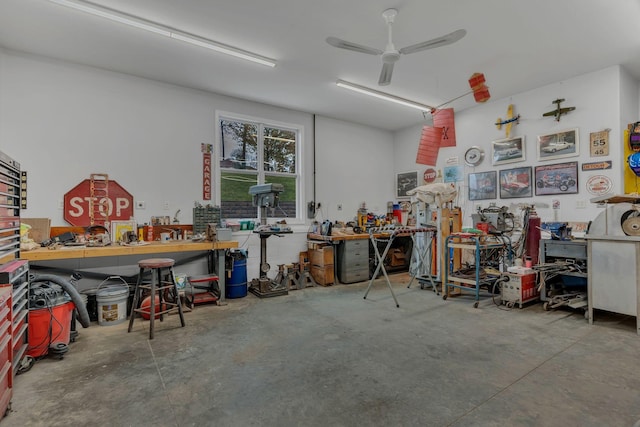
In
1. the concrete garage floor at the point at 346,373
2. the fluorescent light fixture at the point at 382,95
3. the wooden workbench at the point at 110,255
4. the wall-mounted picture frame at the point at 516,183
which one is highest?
the fluorescent light fixture at the point at 382,95

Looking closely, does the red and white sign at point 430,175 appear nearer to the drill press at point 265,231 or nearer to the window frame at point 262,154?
the window frame at point 262,154

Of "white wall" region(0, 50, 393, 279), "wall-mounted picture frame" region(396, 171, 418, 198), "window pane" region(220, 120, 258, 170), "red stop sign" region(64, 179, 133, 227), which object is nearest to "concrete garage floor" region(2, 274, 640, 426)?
"red stop sign" region(64, 179, 133, 227)

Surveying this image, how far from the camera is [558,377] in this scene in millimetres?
2365

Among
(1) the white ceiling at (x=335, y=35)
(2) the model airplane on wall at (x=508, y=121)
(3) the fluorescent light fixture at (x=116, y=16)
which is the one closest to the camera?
(3) the fluorescent light fixture at (x=116, y=16)

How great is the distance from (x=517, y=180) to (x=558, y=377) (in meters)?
4.01

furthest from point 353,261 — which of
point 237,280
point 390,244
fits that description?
point 237,280

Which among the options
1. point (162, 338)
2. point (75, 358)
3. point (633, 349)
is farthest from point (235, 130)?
point (633, 349)

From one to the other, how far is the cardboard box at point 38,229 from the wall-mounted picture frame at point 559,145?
24.9 ft

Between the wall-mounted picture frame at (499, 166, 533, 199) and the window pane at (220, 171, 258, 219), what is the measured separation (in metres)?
4.72

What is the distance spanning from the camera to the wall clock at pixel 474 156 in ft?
19.6

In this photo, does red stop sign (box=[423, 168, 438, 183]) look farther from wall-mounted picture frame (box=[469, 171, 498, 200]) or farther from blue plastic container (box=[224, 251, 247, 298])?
blue plastic container (box=[224, 251, 247, 298])

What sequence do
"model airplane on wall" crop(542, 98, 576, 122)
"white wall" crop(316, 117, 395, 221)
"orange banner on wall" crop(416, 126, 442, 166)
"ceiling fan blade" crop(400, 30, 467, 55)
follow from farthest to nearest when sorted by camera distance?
1. "white wall" crop(316, 117, 395, 221)
2. "orange banner on wall" crop(416, 126, 442, 166)
3. "model airplane on wall" crop(542, 98, 576, 122)
4. "ceiling fan blade" crop(400, 30, 467, 55)

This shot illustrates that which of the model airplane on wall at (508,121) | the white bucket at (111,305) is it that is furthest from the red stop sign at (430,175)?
the white bucket at (111,305)

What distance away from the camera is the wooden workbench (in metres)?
3.44
